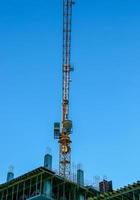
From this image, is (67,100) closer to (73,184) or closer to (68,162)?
(68,162)

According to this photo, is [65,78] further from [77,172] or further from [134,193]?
[134,193]

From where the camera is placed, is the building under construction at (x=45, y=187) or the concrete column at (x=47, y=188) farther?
the building under construction at (x=45, y=187)

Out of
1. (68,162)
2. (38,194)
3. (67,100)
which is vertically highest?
(67,100)

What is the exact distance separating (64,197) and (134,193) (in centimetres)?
1798

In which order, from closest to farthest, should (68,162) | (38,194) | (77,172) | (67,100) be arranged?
(38,194)
(77,172)
(68,162)
(67,100)

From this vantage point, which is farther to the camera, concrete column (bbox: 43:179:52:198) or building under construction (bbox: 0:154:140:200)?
building under construction (bbox: 0:154:140:200)

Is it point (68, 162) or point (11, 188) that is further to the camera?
point (68, 162)

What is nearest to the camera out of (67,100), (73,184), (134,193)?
(134,193)

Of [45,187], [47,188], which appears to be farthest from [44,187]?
[47,188]

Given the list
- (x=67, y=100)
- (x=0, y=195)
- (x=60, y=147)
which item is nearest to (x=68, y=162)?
(x=60, y=147)

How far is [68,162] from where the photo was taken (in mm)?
94562

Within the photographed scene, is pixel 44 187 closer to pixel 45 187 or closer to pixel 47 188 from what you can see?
pixel 45 187

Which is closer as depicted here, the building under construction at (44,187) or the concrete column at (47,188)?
the concrete column at (47,188)

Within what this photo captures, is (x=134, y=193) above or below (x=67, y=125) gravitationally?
below
